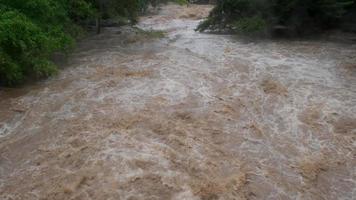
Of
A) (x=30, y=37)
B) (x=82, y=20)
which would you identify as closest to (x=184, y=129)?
(x=30, y=37)

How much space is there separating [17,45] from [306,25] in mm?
9423

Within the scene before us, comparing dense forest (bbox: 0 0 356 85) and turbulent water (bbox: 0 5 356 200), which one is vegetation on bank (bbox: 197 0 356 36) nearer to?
dense forest (bbox: 0 0 356 85)

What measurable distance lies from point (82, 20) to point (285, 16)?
6629 millimetres

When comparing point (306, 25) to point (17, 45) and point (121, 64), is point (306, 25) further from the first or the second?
point (17, 45)

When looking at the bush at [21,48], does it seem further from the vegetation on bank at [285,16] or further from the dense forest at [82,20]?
the vegetation on bank at [285,16]

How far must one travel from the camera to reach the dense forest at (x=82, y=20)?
8297 millimetres

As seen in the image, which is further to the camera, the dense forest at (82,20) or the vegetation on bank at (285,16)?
the vegetation on bank at (285,16)

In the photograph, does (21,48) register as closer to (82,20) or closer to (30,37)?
(30,37)

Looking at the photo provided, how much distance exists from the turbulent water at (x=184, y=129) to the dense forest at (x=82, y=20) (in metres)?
0.61

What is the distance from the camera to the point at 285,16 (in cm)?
1369

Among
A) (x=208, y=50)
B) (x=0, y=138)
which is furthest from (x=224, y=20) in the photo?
(x=0, y=138)

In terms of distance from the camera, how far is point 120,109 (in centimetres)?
775

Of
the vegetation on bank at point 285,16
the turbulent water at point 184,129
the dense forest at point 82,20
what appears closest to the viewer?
the turbulent water at point 184,129

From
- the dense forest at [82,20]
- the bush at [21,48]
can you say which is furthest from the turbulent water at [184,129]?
the dense forest at [82,20]
